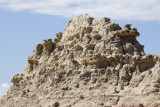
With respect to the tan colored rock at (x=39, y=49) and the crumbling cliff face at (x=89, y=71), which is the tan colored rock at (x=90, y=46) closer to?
the crumbling cliff face at (x=89, y=71)

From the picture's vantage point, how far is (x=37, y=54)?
95.1 m

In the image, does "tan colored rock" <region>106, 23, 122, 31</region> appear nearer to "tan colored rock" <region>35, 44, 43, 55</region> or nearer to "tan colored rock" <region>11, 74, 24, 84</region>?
"tan colored rock" <region>35, 44, 43, 55</region>

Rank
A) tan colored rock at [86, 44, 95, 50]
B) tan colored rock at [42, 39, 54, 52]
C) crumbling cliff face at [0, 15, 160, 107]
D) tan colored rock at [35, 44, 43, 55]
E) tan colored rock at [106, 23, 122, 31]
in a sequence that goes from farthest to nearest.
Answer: tan colored rock at [35, 44, 43, 55] < tan colored rock at [42, 39, 54, 52] < tan colored rock at [106, 23, 122, 31] < tan colored rock at [86, 44, 95, 50] < crumbling cliff face at [0, 15, 160, 107]

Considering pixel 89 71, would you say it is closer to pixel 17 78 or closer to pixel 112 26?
pixel 112 26

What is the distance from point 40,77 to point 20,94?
3.44m

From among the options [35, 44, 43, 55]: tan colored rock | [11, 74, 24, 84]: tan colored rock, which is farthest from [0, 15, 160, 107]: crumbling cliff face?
[35, 44, 43, 55]: tan colored rock

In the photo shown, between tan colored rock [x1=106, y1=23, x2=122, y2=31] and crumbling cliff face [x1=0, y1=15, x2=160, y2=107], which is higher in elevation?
tan colored rock [x1=106, y1=23, x2=122, y2=31]

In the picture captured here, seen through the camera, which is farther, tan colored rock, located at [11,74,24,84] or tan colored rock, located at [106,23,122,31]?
tan colored rock, located at [11,74,24,84]

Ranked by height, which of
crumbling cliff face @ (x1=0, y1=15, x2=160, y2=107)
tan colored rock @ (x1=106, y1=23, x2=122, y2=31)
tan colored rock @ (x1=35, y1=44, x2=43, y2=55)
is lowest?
crumbling cliff face @ (x1=0, y1=15, x2=160, y2=107)

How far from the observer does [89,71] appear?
277 ft

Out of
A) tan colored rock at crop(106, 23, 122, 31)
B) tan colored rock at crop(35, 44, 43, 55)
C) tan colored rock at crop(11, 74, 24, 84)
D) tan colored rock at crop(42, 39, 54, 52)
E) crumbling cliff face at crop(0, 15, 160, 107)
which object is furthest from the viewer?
tan colored rock at crop(35, 44, 43, 55)

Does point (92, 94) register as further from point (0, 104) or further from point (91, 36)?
point (0, 104)

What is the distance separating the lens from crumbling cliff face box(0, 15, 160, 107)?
80062 mm

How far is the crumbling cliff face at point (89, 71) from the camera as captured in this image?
263 ft
